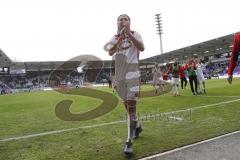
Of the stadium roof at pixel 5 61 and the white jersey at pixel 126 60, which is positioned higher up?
the stadium roof at pixel 5 61

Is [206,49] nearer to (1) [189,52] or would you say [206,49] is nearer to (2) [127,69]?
(1) [189,52]

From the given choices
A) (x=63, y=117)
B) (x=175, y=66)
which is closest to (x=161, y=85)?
(x=175, y=66)

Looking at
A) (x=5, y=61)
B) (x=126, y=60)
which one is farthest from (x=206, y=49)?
(x=126, y=60)

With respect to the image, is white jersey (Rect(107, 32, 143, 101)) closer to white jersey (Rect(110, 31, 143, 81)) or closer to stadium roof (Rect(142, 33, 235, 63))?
white jersey (Rect(110, 31, 143, 81))

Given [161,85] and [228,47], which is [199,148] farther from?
[228,47]

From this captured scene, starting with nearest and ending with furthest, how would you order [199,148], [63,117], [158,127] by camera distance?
1. [199,148]
2. [158,127]
3. [63,117]

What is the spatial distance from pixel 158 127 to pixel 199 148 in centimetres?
229

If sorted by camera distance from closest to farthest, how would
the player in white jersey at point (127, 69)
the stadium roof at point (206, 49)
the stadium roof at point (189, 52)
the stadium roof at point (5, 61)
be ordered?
the player in white jersey at point (127, 69), the stadium roof at point (206, 49), the stadium roof at point (189, 52), the stadium roof at point (5, 61)

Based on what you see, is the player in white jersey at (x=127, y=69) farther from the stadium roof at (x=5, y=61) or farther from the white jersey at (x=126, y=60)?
the stadium roof at (x=5, y=61)

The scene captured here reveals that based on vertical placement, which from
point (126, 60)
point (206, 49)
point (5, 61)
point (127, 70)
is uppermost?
point (206, 49)

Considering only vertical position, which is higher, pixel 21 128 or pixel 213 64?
pixel 213 64

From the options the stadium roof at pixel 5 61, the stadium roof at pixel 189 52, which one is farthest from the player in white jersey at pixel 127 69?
the stadium roof at pixel 5 61

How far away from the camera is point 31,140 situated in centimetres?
746

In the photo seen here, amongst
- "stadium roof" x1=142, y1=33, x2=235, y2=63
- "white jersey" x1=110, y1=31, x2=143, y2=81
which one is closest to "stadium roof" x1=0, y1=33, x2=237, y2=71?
"stadium roof" x1=142, y1=33, x2=235, y2=63
